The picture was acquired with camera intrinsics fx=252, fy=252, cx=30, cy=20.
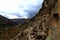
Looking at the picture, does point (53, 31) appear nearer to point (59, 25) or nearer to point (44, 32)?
point (59, 25)

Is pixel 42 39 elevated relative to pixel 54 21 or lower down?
lower down

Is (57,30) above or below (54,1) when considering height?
below

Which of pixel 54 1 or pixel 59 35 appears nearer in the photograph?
pixel 59 35

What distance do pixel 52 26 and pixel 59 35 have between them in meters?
1.83

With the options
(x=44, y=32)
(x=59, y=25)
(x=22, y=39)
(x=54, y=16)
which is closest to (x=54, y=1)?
(x=54, y=16)

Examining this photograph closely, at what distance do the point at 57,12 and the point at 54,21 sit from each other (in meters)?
1.34

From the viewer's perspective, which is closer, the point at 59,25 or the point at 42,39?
the point at 59,25

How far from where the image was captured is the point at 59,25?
68.3ft

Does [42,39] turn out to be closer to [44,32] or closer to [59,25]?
[44,32]

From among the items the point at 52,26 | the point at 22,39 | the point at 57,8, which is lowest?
the point at 22,39

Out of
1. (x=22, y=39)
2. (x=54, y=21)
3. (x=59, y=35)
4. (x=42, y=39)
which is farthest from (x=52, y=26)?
(x=22, y=39)

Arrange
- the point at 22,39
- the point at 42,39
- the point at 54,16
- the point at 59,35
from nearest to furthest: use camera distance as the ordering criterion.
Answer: the point at 59,35 → the point at 54,16 → the point at 42,39 → the point at 22,39

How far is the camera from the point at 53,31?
21.6 meters

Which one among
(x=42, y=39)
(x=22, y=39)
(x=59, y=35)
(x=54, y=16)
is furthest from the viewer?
(x=22, y=39)
